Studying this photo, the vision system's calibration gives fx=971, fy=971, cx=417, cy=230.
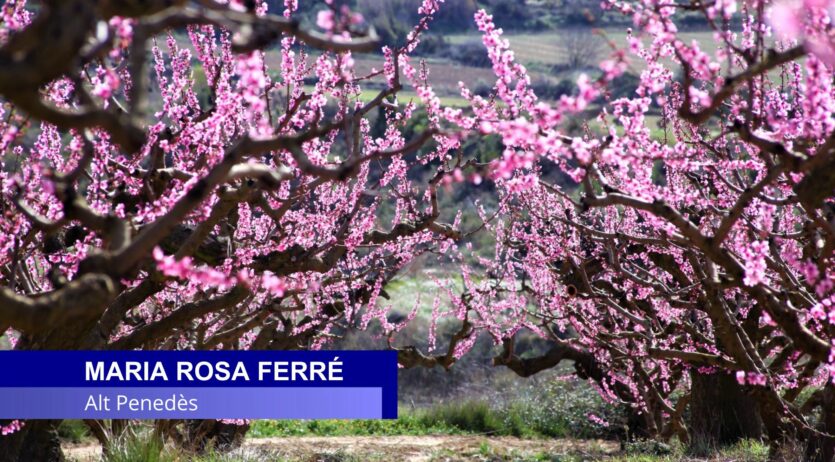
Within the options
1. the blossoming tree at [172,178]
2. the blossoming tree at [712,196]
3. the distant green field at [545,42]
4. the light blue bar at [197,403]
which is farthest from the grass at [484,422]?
the distant green field at [545,42]

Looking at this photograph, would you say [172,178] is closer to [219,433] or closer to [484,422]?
[219,433]

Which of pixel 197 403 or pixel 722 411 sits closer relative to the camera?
pixel 197 403

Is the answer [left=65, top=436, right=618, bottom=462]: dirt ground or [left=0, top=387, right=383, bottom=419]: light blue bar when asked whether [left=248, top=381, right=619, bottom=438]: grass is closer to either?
[left=65, top=436, right=618, bottom=462]: dirt ground

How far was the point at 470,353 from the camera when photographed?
2328 cm

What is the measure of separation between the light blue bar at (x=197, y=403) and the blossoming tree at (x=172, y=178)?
209mm

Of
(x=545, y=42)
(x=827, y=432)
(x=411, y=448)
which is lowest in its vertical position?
(x=411, y=448)

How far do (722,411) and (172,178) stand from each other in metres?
6.89

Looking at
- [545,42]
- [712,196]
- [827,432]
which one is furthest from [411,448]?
[545,42]

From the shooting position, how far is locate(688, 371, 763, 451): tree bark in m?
10.4

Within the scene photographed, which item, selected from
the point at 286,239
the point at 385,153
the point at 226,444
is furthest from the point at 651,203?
the point at 226,444

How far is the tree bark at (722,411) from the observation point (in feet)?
34.1

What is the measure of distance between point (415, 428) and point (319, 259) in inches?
386

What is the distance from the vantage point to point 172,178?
238 inches

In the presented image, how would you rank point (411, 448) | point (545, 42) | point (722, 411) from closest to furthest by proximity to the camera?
point (722, 411)
point (411, 448)
point (545, 42)
